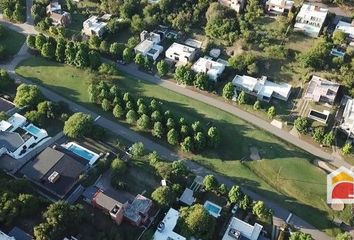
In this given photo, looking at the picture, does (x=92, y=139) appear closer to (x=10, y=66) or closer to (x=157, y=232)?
(x=157, y=232)

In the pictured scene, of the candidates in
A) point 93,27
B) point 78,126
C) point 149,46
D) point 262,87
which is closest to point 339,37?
point 262,87

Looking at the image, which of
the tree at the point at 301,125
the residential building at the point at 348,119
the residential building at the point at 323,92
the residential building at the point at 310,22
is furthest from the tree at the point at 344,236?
the residential building at the point at 310,22

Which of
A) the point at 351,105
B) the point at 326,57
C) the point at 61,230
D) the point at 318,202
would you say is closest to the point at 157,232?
the point at 61,230

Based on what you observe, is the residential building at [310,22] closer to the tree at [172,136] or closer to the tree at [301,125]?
the tree at [301,125]

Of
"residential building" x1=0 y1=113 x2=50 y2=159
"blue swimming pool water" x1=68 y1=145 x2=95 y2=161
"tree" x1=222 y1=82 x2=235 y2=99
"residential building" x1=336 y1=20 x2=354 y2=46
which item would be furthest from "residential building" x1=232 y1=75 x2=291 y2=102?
"residential building" x1=0 y1=113 x2=50 y2=159

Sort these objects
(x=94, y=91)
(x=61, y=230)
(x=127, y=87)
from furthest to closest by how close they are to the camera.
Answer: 1. (x=127, y=87)
2. (x=94, y=91)
3. (x=61, y=230)

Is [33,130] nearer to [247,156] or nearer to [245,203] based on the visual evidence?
[247,156]
